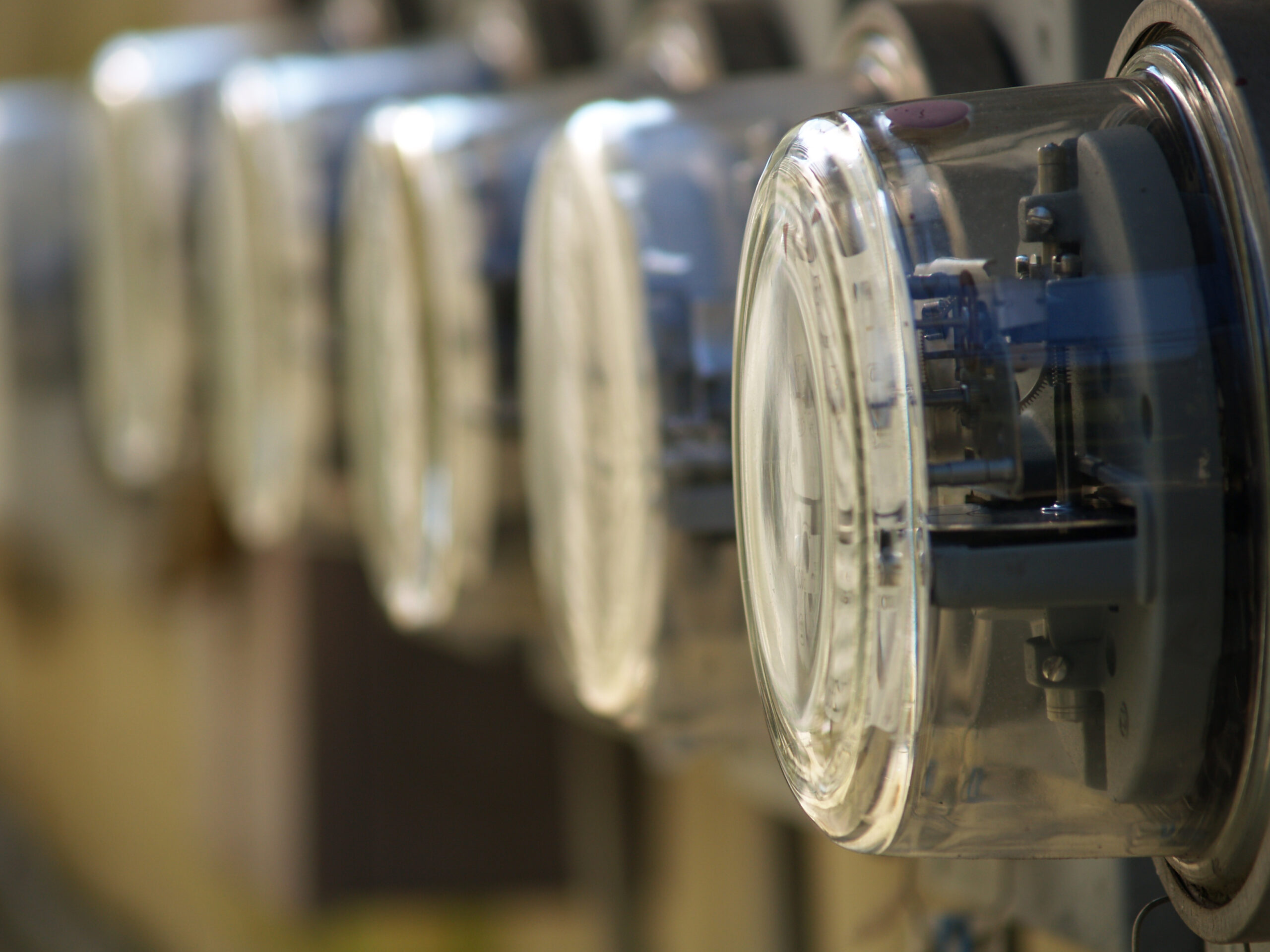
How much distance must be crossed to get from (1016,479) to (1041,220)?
0.09 ft

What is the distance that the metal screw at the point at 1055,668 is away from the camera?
0.54 feet

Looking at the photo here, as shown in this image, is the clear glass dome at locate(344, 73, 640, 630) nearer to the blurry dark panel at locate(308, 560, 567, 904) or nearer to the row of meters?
the row of meters

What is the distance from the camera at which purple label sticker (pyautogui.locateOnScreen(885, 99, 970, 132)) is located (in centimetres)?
18

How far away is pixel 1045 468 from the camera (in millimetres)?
158

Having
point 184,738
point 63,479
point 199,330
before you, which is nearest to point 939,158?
point 199,330

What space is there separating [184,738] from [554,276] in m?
0.69

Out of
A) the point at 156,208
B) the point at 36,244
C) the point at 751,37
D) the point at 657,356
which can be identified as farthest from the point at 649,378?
the point at 36,244

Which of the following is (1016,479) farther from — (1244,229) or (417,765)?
(417,765)

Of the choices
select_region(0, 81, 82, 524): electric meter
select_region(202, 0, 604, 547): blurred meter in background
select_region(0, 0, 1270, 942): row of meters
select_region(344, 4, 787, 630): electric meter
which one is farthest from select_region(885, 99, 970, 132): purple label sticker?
select_region(0, 81, 82, 524): electric meter

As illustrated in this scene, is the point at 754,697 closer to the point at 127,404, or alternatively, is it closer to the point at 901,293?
the point at 901,293

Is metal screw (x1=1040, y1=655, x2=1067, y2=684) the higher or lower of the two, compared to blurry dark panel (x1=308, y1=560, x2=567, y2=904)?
higher

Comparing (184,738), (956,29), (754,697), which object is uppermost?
(956,29)

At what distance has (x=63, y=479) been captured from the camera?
706 millimetres

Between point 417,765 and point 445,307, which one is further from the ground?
point 445,307
